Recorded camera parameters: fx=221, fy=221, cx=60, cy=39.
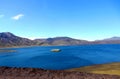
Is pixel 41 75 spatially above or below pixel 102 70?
above

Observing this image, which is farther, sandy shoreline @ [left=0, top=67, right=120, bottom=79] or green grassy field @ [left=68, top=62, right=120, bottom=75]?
green grassy field @ [left=68, top=62, right=120, bottom=75]

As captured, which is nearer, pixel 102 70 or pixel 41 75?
pixel 41 75

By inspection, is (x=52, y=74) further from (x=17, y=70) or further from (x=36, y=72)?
(x=17, y=70)

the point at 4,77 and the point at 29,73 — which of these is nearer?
the point at 4,77

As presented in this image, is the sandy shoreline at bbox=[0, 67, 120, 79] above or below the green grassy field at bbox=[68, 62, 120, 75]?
above

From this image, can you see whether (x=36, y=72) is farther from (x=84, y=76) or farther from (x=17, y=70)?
(x=84, y=76)

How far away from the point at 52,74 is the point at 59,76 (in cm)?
79

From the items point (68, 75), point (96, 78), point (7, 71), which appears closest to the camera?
point (96, 78)

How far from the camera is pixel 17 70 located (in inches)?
757

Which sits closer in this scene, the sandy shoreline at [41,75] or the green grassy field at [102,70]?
the sandy shoreline at [41,75]

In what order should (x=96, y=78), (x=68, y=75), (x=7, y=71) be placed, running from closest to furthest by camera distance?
(x=96, y=78) → (x=68, y=75) → (x=7, y=71)

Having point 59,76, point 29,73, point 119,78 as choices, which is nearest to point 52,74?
point 59,76

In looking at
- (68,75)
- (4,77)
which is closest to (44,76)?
(68,75)

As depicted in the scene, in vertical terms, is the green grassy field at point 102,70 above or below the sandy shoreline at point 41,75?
below
